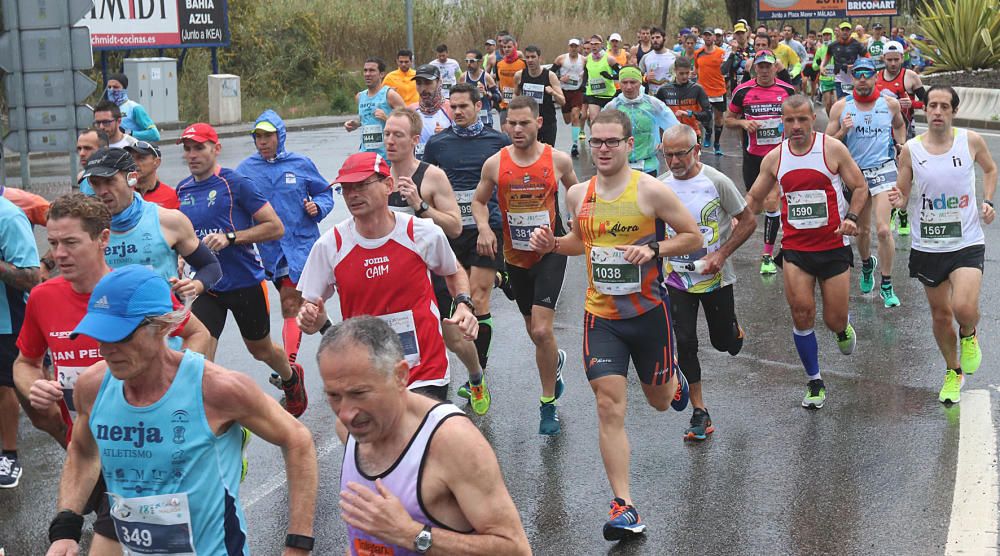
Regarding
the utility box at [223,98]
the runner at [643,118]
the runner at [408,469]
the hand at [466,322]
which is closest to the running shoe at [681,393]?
the hand at [466,322]

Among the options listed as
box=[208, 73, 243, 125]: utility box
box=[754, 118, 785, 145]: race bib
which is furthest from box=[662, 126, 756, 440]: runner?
box=[208, 73, 243, 125]: utility box

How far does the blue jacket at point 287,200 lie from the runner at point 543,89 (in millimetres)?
10050

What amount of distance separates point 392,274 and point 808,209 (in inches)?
136

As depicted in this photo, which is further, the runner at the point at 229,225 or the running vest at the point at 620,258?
the runner at the point at 229,225

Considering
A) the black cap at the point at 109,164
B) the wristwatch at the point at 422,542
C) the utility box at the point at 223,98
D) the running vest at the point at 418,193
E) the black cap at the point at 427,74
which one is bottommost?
the utility box at the point at 223,98

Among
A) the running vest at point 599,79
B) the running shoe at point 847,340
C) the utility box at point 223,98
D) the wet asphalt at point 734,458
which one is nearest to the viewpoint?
the wet asphalt at point 734,458

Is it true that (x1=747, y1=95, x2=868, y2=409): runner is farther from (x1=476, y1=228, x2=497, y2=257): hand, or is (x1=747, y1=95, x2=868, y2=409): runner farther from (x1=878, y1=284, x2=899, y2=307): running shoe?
(x1=878, y1=284, x2=899, y2=307): running shoe

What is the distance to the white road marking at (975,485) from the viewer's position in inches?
239

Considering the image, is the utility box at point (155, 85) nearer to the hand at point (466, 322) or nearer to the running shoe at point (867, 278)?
the running shoe at point (867, 278)

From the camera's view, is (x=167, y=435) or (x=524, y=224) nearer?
(x=167, y=435)

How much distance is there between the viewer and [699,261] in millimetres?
7945

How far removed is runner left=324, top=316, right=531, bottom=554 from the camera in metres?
3.32

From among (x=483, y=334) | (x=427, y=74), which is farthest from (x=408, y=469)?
(x=427, y=74)

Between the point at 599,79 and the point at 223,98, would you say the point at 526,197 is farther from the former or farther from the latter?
the point at 223,98
